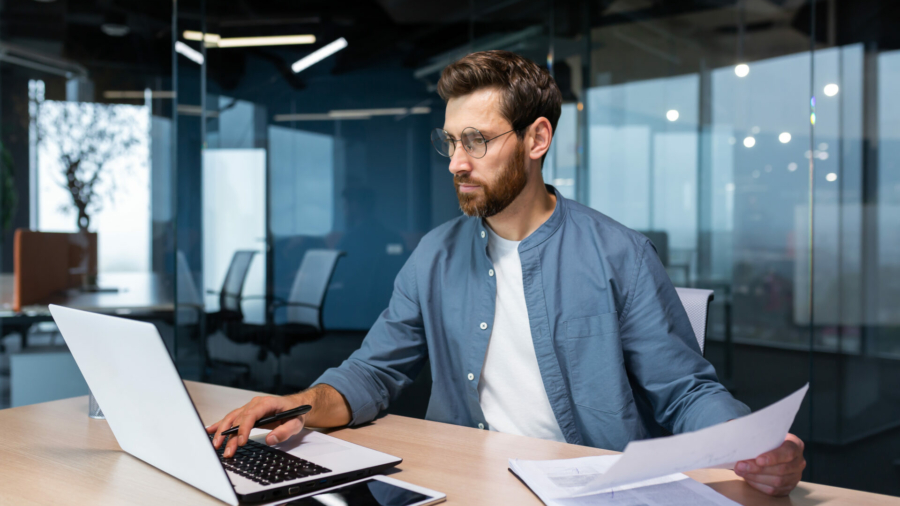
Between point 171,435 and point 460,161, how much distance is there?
0.80 m

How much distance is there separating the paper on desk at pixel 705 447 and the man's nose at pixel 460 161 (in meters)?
0.77

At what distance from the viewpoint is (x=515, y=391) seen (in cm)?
134

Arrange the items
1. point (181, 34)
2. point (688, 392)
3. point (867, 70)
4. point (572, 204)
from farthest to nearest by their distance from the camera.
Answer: point (181, 34) → point (867, 70) → point (572, 204) → point (688, 392)

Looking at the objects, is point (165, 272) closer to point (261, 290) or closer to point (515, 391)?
point (261, 290)

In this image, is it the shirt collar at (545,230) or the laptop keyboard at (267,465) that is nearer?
the laptop keyboard at (267,465)

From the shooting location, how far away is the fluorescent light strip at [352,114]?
399 centimetres

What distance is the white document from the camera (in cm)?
79

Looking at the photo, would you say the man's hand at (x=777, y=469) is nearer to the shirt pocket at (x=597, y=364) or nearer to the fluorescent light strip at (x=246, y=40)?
the shirt pocket at (x=597, y=364)

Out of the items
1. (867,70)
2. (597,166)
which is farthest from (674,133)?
(867,70)

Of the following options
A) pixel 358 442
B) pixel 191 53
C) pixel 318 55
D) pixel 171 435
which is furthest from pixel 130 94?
pixel 171 435

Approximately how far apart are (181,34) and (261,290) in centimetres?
168

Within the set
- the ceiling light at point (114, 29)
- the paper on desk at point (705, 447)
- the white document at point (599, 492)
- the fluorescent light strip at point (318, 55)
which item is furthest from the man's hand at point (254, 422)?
the ceiling light at point (114, 29)

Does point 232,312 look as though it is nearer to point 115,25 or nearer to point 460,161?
point 115,25

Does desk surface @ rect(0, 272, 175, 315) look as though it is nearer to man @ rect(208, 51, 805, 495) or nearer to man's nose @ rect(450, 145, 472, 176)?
man @ rect(208, 51, 805, 495)
